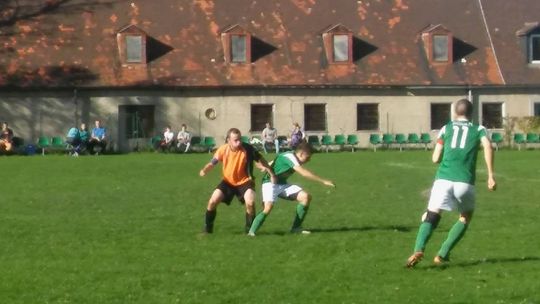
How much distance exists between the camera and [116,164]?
140ft

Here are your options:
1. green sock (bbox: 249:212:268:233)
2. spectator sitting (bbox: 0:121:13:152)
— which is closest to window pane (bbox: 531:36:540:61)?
spectator sitting (bbox: 0:121:13:152)

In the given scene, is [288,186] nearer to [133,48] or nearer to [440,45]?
[133,48]

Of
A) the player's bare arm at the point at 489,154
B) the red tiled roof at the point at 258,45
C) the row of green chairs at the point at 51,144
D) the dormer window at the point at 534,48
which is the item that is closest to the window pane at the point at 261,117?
the red tiled roof at the point at 258,45

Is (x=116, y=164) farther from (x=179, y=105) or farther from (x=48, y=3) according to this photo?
(x=48, y=3)

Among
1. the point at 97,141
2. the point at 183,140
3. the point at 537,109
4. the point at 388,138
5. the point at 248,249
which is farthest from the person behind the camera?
the point at 537,109

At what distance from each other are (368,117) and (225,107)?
7052 millimetres

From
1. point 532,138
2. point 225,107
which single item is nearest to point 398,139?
point 532,138

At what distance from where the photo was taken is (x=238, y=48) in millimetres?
60344

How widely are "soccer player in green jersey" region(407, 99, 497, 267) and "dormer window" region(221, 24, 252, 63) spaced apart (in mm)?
46035

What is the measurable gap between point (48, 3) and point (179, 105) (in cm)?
817

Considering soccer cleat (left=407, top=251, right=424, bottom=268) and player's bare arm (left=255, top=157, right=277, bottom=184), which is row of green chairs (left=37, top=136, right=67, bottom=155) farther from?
soccer cleat (left=407, top=251, right=424, bottom=268)

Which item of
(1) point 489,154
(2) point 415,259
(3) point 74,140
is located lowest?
(2) point 415,259

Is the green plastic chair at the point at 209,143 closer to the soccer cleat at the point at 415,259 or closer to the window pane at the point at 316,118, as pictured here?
the window pane at the point at 316,118

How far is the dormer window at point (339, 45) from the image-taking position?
2419 inches
